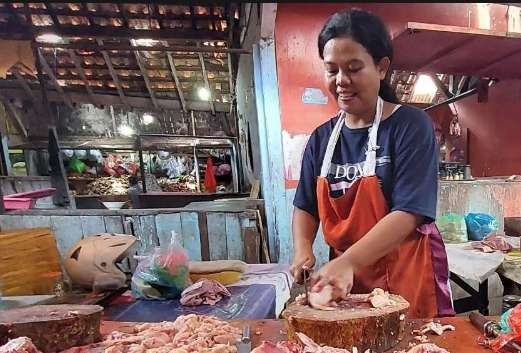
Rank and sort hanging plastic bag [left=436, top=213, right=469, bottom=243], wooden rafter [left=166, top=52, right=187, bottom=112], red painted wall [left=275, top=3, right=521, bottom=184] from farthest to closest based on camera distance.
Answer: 1. wooden rafter [left=166, top=52, right=187, bottom=112]
2. hanging plastic bag [left=436, top=213, right=469, bottom=243]
3. red painted wall [left=275, top=3, right=521, bottom=184]

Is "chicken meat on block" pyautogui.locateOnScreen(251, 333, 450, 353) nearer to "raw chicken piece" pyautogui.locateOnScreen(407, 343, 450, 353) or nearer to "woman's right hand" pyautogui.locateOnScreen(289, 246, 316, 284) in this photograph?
"raw chicken piece" pyautogui.locateOnScreen(407, 343, 450, 353)

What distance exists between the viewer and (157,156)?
762 cm

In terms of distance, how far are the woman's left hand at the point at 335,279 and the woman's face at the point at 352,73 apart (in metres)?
0.51

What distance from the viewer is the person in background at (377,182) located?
1133 mm

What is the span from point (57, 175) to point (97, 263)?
167 inches

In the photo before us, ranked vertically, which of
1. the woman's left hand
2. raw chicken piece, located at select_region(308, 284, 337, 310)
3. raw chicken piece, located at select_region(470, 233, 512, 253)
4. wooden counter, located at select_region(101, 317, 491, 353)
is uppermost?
the woman's left hand

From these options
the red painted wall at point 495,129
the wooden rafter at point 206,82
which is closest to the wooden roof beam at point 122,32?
the wooden rafter at point 206,82

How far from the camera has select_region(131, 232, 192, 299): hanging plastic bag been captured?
5.18 ft

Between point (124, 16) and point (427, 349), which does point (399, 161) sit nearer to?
point (427, 349)

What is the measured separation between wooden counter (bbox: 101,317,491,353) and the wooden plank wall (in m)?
1.41

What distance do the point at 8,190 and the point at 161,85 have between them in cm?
352

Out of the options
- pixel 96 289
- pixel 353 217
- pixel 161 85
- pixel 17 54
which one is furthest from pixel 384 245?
pixel 161 85

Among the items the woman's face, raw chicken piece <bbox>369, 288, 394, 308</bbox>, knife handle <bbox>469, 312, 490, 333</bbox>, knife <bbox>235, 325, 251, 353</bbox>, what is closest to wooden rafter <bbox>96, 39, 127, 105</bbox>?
the woman's face

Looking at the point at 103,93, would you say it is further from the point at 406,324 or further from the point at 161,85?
the point at 406,324
